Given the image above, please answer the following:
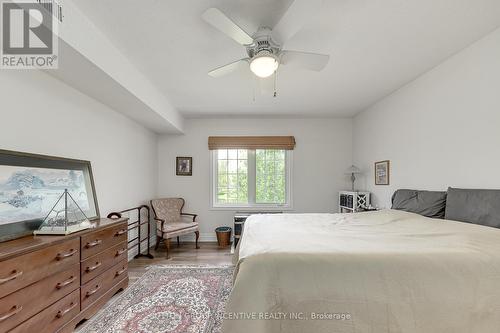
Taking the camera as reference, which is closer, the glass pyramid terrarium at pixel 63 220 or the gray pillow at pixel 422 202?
the glass pyramid terrarium at pixel 63 220

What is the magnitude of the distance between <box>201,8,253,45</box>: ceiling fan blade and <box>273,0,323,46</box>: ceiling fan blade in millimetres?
225

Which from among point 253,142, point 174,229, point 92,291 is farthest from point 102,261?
point 253,142

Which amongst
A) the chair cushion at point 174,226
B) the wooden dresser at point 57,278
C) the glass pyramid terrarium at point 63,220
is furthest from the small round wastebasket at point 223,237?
the glass pyramid terrarium at point 63,220

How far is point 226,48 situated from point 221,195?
304cm

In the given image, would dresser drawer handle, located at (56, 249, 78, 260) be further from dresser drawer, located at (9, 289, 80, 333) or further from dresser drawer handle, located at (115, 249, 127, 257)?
dresser drawer handle, located at (115, 249, 127, 257)

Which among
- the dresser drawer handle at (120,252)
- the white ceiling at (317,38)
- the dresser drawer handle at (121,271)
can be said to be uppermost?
the white ceiling at (317,38)

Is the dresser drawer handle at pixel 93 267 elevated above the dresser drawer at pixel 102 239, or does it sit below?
below

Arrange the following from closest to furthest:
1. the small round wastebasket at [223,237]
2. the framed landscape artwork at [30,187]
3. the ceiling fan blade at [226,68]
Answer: the framed landscape artwork at [30,187], the ceiling fan blade at [226,68], the small round wastebasket at [223,237]

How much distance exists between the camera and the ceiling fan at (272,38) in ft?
4.61

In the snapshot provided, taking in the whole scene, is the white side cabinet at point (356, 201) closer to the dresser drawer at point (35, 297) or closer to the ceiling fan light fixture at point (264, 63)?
the ceiling fan light fixture at point (264, 63)

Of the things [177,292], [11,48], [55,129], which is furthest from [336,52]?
[177,292]

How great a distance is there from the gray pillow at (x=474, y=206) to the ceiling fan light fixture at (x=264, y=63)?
6.63ft

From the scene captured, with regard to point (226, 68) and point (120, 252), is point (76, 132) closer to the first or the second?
point (120, 252)

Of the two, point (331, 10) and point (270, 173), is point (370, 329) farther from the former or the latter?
point (270, 173)
